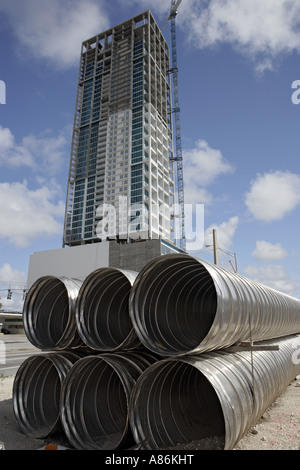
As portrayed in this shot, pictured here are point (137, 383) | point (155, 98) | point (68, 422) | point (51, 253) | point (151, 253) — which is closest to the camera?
point (137, 383)

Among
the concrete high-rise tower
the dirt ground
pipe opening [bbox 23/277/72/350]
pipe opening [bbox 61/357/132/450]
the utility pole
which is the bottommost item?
the dirt ground

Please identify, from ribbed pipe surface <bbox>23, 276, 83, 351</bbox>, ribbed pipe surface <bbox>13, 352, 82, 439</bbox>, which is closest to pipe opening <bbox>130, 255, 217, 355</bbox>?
ribbed pipe surface <bbox>23, 276, 83, 351</bbox>

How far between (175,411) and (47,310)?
11.7 feet

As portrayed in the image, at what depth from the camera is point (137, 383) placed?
175 inches

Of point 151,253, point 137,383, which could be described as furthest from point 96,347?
point 151,253

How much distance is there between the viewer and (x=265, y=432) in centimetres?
551

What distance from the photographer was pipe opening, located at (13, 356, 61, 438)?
5910 millimetres

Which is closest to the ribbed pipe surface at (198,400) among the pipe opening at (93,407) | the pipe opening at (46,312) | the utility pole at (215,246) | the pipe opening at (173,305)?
the pipe opening at (173,305)

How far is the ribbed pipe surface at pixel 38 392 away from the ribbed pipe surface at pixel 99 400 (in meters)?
0.48

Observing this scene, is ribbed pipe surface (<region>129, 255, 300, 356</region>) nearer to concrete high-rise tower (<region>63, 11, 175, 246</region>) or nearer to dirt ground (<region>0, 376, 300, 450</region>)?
dirt ground (<region>0, 376, 300, 450</region>)

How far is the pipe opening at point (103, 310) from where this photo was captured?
556 centimetres

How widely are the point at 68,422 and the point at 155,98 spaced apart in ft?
334

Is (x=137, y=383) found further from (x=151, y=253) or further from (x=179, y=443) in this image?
(x=151, y=253)

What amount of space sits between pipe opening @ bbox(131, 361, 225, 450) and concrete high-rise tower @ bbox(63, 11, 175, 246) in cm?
7360
